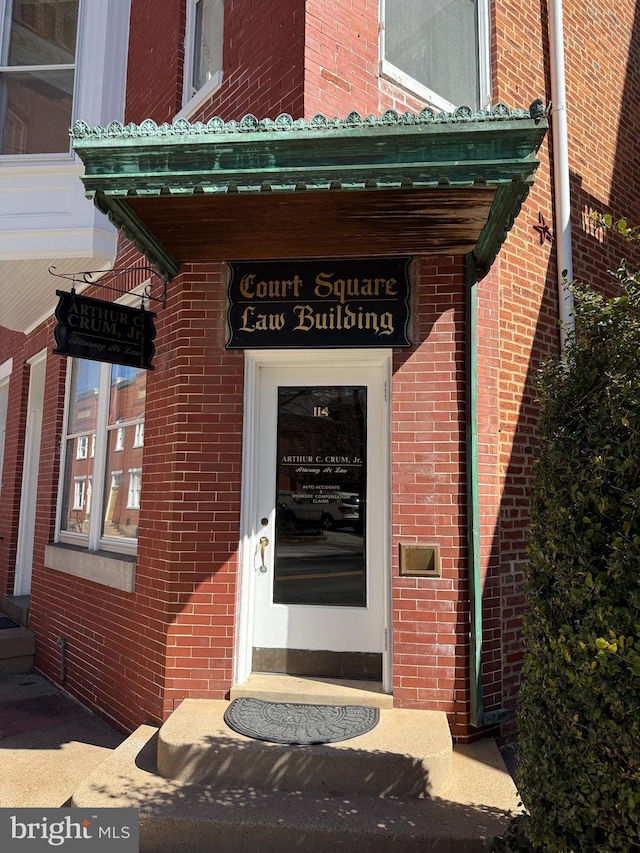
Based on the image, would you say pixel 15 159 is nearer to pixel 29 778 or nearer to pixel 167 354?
pixel 167 354

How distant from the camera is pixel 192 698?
4.28m

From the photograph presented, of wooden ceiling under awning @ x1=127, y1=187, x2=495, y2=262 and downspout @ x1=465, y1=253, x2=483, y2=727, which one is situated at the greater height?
wooden ceiling under awning @ x1=127, y1=187, x2=495, y2=262

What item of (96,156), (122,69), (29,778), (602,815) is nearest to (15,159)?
(122,69)

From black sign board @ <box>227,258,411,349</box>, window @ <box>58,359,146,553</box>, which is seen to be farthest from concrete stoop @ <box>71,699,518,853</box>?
black sign board @ <box>227,258,411,349</box>

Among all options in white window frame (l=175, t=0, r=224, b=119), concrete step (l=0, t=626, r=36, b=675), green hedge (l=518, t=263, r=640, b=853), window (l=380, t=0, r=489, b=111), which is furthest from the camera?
concrete step (l=0, t=626, r=36, b=675)

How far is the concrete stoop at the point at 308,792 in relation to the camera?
10.1 ft

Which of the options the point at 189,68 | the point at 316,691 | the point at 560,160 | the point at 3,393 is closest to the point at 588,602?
the point at 316,691

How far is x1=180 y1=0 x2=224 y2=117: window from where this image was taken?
5.45m

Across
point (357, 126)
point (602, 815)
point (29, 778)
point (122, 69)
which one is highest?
point (122, 69)

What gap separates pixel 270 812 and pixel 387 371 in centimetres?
292

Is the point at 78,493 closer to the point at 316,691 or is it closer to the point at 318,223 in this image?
the point at 316,691

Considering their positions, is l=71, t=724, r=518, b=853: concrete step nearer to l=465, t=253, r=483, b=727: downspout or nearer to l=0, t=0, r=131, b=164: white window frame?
l=465, t=253, r=483, b=727: downspout

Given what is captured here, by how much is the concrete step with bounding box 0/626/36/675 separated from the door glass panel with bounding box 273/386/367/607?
12.9ft

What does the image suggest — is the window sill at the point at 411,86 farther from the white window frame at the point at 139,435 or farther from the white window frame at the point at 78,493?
the white window frame at the point at 78,493
